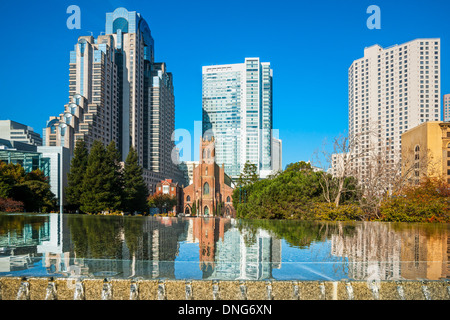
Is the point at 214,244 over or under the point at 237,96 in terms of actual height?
under

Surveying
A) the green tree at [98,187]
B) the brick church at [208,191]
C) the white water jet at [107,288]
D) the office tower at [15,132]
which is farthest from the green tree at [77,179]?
the office tower at [15,132]

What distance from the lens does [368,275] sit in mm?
6410

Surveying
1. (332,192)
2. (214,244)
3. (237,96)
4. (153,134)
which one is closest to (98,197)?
(332,192)

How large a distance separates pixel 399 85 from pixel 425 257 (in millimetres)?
97982

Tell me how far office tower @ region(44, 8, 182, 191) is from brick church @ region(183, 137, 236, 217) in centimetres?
1979

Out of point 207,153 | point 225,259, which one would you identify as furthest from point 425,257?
point 207,153

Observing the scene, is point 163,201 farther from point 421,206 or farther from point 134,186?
point 421,206

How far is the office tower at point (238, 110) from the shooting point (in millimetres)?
103938

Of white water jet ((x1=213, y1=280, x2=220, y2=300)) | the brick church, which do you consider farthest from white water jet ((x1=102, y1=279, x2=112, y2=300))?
the brick church

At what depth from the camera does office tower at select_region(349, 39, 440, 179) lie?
89875 millimetres

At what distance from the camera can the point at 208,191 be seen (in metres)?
63.0
